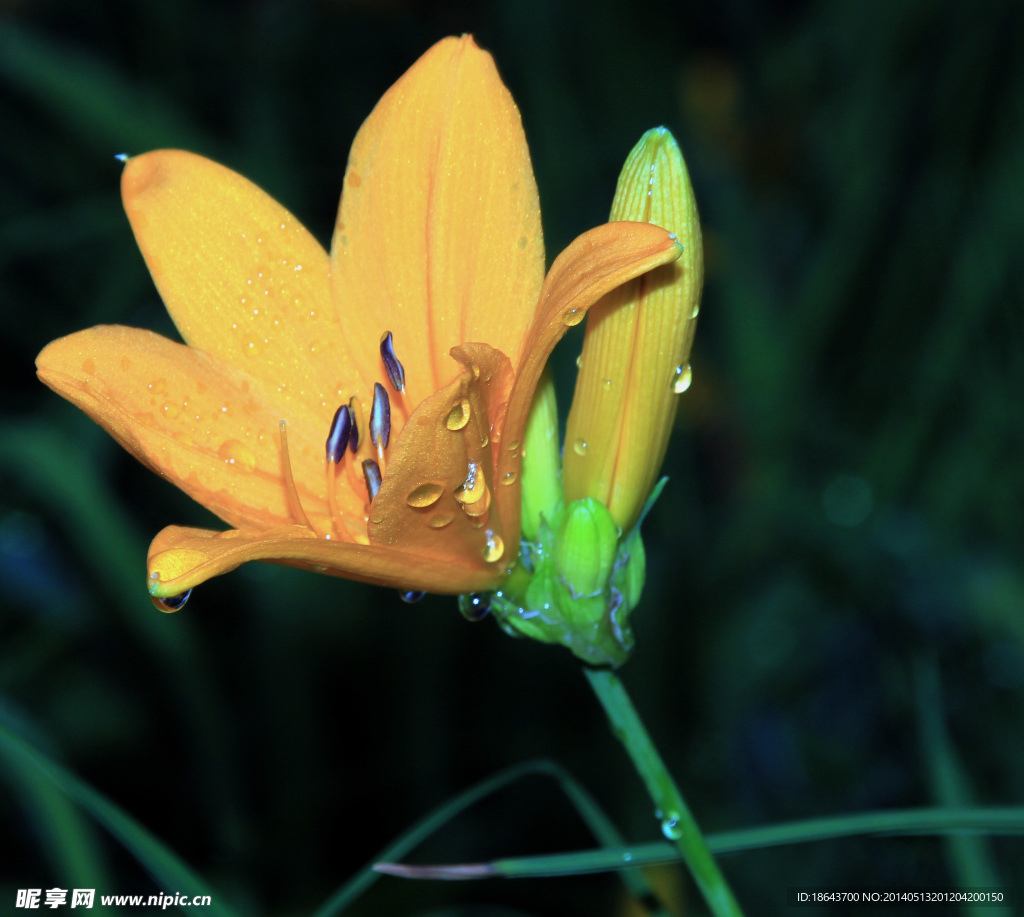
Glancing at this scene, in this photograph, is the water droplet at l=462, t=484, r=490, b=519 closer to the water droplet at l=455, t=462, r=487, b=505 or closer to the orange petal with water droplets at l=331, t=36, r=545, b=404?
the water droplet at l=455, t=462, r=487, b=505

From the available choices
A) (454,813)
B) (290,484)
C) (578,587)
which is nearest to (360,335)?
(290,484)

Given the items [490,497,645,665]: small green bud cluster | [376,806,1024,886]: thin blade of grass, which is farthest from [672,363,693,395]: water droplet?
[376,806,1024,886]: thin blade of grass

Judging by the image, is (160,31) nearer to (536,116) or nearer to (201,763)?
(536,116)

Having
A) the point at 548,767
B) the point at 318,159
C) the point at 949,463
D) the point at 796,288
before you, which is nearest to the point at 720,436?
the point at 796,288

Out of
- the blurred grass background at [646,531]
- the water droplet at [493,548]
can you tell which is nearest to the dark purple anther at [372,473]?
the water droplet at [493,548]

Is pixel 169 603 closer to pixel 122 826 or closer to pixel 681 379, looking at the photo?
pixel 122 826

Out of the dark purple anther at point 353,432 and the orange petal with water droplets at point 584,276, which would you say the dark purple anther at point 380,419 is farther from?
the orange petal with water droplets at point 584,276
